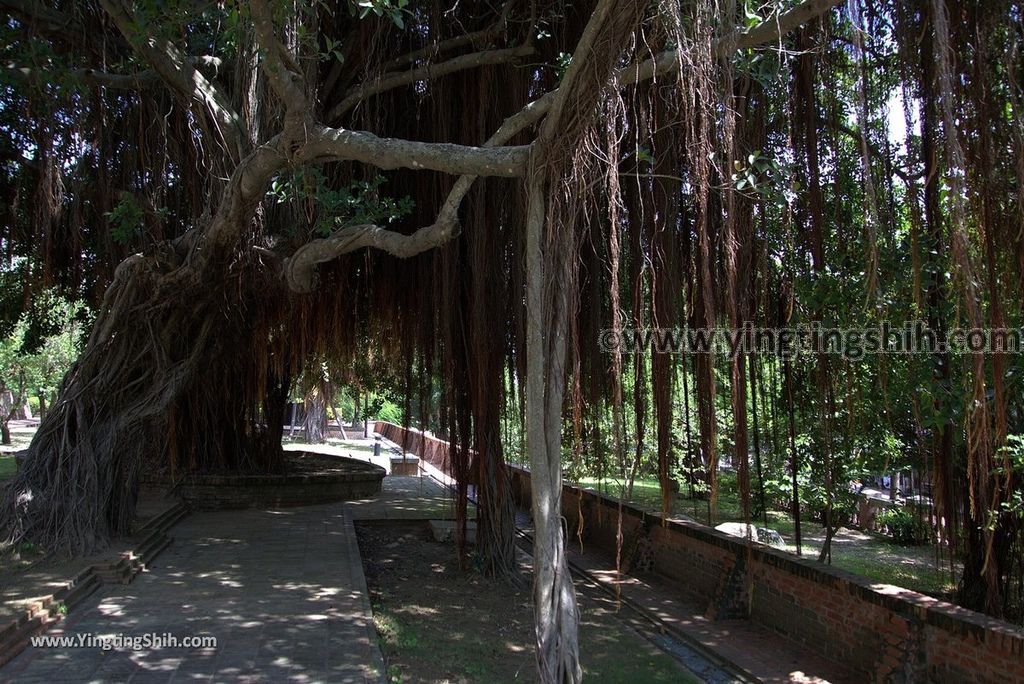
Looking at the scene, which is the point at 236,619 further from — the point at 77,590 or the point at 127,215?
the point at 127,215

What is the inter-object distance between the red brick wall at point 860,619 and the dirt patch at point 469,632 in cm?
93

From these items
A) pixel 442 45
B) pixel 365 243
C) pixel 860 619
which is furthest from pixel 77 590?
pixel 860 619

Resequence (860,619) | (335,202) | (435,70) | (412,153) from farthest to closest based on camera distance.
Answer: (435,70) → (335,202) → (860,619) → (412,153)

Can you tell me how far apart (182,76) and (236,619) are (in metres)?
3.81

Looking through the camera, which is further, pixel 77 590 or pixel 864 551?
pixel 864 551

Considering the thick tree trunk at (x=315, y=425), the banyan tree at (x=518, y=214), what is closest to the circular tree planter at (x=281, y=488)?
the banyan tree at (x=518, y=214)

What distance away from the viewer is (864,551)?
8.94 meters

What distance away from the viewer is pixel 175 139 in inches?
271

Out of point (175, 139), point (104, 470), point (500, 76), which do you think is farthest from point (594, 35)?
point (104, 470)

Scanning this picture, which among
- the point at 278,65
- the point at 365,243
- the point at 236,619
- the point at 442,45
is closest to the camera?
the point at 278,65

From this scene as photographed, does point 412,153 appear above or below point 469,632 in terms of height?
above

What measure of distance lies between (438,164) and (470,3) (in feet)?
10.3

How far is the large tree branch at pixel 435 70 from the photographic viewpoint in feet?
19.2

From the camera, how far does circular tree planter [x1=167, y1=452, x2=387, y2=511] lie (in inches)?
408
